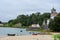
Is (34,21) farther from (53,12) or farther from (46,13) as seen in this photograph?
(53,12)

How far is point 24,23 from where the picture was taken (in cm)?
15312

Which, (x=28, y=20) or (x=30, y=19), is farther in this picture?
(x=30, y=19)

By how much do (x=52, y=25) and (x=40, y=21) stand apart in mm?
50942

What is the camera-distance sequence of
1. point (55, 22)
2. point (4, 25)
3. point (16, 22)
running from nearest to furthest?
point (55, 22) → point (16, 22) → point (4, 25)

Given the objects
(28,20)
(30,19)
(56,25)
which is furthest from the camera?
(30,19)

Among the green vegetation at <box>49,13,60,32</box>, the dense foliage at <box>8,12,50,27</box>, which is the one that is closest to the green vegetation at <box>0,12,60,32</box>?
the dense foliage at <box>8,12,50,27</box>

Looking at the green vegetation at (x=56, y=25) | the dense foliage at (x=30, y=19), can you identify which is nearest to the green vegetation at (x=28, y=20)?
the dense foliage at (x=30, y=19)

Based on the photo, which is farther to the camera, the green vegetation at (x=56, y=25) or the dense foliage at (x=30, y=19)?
the dense foliage at (x=30, y=19)

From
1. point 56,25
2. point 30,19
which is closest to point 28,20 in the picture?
point 30,19

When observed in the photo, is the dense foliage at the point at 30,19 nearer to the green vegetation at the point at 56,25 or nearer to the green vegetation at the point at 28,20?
the green vegetation at the point at 28,20

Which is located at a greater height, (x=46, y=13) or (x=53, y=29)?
(x=46, y=13)

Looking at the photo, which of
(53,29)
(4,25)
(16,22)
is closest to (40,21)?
(16,22)

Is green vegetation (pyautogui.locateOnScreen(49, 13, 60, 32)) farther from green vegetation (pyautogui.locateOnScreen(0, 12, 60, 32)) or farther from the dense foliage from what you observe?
the dense foliage

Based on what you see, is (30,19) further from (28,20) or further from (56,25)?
(56,25)
